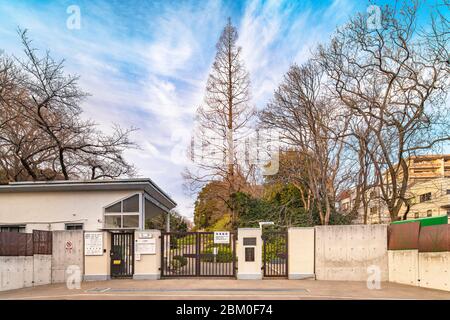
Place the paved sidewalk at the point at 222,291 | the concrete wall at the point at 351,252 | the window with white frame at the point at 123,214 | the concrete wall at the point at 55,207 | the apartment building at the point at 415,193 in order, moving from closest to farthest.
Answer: the paved sidewalk at the point at 222,291, the concrete wall at the point at 351,252, the window with white frame at the point at 123,214, the concrete wall at the point at 55,207, the apartment building at the point at 415,193

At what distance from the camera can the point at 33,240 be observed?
15.1 metres

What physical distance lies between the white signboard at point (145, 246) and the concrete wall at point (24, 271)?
3.64 metres

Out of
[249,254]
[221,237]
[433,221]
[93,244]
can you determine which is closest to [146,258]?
[93,244]

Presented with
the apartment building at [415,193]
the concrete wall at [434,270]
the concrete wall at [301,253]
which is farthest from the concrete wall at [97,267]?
the apartment building at [415,193]

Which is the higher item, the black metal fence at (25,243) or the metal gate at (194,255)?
the black metal fence at (25,243)

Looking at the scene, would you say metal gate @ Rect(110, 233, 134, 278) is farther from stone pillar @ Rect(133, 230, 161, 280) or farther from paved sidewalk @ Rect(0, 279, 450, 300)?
paved sidewalk @ Rect(0, 279, 450, 300)

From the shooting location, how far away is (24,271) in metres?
14.4

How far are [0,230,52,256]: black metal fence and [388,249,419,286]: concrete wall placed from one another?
540 inches

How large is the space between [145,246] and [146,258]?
49 cm

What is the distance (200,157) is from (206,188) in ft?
9.05

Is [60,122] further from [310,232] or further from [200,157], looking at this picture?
[310,232]

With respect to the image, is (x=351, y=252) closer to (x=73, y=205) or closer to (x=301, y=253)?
(x=301, y=253)

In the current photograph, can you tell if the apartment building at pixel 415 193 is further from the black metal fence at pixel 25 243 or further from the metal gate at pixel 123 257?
the black metal fence at pixel 25 243

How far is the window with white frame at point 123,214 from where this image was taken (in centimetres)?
1795
